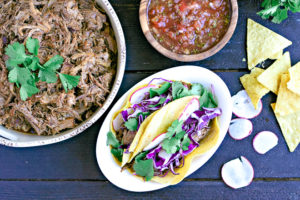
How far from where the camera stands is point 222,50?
2477mm

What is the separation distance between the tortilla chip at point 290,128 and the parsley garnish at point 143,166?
1.18 metres

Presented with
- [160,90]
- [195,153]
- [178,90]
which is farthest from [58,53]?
[195,153]

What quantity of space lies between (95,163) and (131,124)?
2.00ft

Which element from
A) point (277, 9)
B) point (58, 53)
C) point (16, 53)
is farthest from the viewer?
point (277, 9)

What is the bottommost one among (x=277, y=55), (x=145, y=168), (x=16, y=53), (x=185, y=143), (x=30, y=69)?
(x=145, y=168)

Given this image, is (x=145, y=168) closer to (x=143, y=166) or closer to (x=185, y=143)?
(x=143, y=166)

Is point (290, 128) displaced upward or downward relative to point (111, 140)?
downward

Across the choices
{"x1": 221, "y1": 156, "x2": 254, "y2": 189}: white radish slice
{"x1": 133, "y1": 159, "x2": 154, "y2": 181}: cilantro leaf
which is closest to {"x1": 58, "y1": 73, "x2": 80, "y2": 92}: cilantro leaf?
{"x1": 133, "y1": 159, "x2": 154, "y2": 181}: cilantro leaf

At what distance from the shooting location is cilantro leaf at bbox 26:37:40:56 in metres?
1.89

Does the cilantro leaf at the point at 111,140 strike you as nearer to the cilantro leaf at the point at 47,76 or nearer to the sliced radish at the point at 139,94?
the sliced radish at the point at 139,94

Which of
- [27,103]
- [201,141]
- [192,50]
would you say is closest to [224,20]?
[192,50]

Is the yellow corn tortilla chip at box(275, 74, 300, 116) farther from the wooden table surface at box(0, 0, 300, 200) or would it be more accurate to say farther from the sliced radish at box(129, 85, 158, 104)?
the sliced radish at box(129, 85, 158, 104)

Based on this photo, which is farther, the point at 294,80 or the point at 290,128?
the point at 290,128

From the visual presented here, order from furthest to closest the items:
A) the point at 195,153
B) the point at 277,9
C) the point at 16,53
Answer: the point at 277,9
the point at 195,153
the point at 16,53
